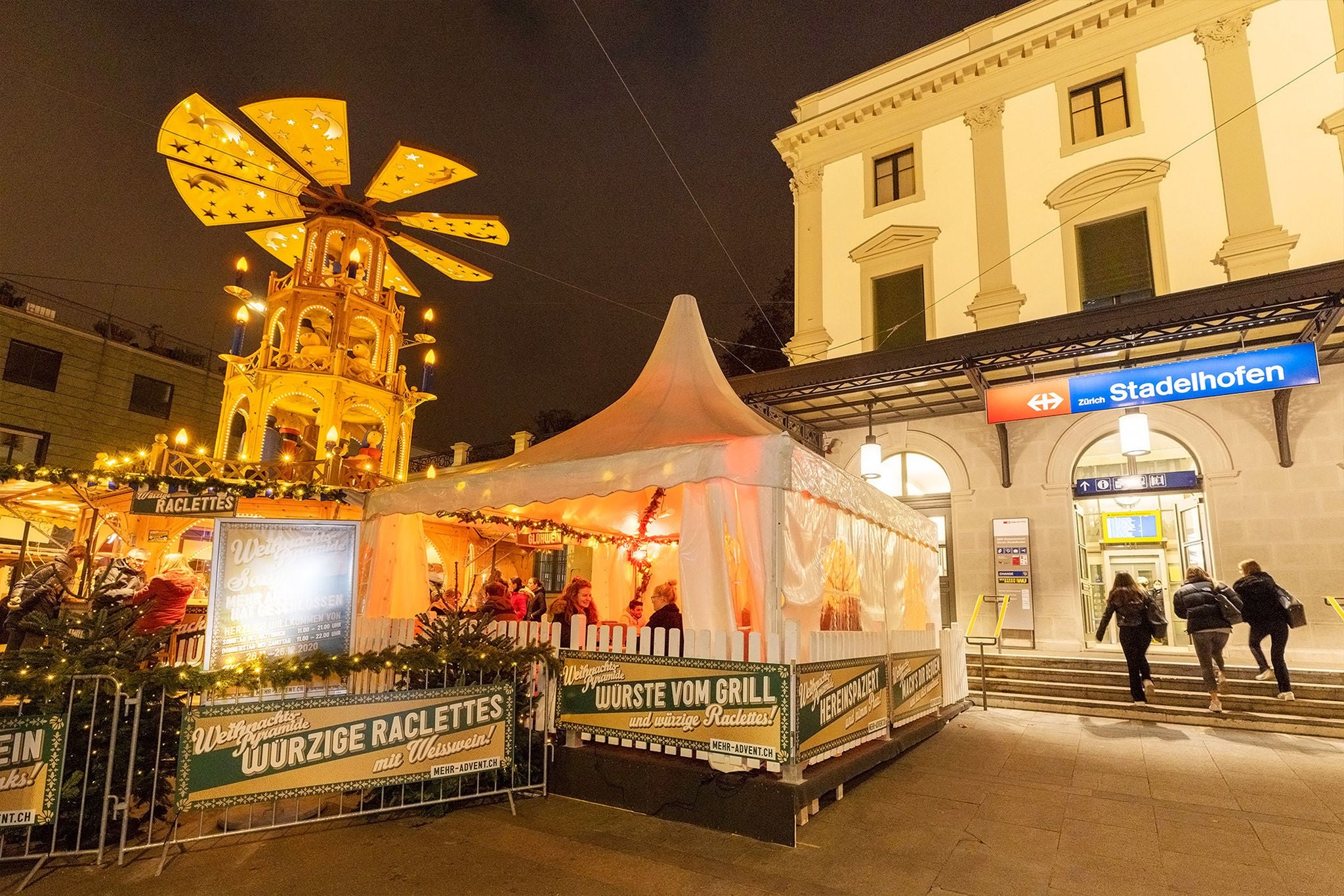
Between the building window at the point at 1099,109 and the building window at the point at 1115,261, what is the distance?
2067 millimetres

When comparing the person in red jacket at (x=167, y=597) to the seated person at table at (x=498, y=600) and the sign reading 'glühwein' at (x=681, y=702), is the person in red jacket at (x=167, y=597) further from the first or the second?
the sign reading 'glühwein' at (x=681, y=702)

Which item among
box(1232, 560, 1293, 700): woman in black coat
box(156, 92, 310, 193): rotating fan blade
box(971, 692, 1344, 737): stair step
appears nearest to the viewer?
box(156, 92, 310, 193): rotating fan blade

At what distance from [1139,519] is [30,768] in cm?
1614

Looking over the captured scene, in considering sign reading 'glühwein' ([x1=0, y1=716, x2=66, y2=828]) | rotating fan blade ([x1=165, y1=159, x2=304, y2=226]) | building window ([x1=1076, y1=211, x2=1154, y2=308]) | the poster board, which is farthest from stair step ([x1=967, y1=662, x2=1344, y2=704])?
rotating fan blade ([x1=165, y1=159, x2=304, y2=226])

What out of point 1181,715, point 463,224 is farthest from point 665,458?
point 1181,715

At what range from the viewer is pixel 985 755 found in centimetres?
713

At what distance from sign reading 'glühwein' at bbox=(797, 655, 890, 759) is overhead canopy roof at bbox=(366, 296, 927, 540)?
1.44 m

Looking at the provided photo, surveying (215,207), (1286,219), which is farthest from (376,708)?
(1286,219)

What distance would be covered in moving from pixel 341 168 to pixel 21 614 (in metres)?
6.57

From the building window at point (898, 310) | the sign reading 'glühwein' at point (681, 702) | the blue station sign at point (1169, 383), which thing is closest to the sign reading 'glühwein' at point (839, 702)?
the sign reading 'glühwein' at point (681, 702)

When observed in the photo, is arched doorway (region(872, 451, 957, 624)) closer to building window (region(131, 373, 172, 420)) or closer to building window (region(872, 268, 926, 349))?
building window (region(872, 268, 926, 349))

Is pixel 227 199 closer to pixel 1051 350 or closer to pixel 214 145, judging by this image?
pixel 214 145

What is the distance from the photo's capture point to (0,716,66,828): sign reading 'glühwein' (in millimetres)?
3848

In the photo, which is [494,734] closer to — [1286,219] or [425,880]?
A: [425,880]
